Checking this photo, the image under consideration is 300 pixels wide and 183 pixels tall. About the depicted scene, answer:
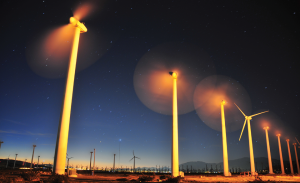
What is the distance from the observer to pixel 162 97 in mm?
51688

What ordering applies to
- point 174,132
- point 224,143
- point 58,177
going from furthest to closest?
point 224,143 → point 174,132 → point 58,177

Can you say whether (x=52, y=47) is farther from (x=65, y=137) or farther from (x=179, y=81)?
(x=179, y=81)

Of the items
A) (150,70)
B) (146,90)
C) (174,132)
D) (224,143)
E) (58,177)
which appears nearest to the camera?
(58,177)

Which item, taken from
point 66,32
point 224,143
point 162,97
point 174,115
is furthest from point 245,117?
point 66,32

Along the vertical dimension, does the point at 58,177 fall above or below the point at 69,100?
below

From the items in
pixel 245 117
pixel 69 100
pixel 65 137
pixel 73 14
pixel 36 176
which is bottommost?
pixel 36 176

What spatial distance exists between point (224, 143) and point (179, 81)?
78.6 feet

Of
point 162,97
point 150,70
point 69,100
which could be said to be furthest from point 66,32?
point 162,97

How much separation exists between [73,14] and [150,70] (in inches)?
769

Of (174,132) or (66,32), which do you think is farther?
(174,132)

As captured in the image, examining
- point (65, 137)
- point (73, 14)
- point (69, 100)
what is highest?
point (73, 14)

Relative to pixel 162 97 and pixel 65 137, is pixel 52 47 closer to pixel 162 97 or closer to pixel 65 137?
pixel 65 137

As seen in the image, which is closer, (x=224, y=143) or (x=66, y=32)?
(x=66, y=32)

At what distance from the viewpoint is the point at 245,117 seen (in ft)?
253
